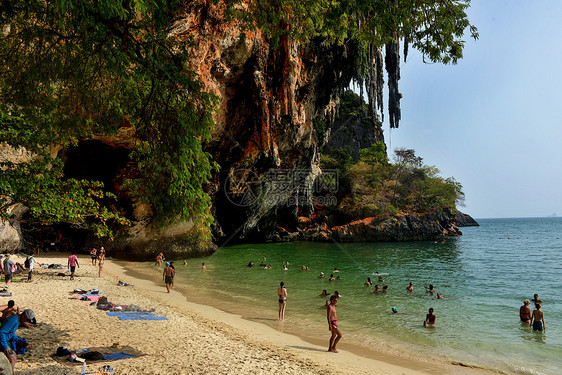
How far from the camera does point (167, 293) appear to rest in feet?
50.3

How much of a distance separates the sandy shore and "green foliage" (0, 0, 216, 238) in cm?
374

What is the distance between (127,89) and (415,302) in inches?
612

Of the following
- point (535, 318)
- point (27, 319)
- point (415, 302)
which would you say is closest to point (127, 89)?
point (27, 319)

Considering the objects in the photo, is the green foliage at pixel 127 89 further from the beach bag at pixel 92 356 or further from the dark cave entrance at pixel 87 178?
the dark cave entrance at pixel 87 178

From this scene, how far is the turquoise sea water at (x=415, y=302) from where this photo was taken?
9.57 meters

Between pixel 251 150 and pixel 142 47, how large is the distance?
25.2m

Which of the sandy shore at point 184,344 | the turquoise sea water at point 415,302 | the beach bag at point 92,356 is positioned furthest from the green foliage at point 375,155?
the beach bag at point 92,356

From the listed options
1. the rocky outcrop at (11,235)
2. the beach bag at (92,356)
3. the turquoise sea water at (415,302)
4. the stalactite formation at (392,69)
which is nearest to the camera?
the beach bag at (92,356)

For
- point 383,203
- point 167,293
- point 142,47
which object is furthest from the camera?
point 383,203

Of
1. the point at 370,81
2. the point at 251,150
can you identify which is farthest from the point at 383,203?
the point at 251,150

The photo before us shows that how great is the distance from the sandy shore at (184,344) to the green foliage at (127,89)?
3739 millimetres

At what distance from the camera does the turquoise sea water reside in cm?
957

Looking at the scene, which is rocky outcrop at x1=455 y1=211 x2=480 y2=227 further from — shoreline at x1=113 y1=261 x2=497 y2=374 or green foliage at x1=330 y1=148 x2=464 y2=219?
shoreline at x1=113 y1=261 x2=497 y2=374

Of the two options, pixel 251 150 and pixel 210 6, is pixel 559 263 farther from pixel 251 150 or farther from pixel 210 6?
pixel 210 6
